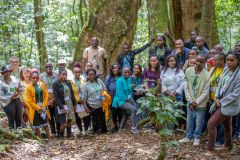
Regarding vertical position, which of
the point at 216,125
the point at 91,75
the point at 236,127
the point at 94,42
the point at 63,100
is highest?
the point at 94,42

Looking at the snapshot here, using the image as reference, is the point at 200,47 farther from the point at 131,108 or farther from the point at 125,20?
the point at 125,20

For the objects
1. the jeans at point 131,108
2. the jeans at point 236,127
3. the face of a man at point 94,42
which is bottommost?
the jeans at point 236,127

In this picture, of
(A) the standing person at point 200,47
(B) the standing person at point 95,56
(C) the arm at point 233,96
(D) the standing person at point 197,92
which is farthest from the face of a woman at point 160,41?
(C) the arm at point 233,96

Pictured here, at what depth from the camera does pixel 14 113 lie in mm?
8039

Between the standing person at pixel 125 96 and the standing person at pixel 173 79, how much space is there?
101 cm

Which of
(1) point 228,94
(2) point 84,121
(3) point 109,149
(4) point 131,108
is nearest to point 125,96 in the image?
(4) point 131,108

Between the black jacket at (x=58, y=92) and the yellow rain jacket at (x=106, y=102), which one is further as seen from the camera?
the yellow rain jacket at (x=106, y=102)

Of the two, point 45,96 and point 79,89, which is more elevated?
point 79,89

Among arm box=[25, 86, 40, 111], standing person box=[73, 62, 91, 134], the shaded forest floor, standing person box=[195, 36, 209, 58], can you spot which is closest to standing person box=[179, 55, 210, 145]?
the shaded forest floor

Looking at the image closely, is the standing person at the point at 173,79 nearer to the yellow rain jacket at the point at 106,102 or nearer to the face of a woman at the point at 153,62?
the face of a woman at the point at 153,62

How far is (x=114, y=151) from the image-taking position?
6852mm

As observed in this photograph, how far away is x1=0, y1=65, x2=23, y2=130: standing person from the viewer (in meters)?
7.81

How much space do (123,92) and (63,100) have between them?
1447 millimetres

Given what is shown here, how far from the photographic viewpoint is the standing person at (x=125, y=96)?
8344mm
